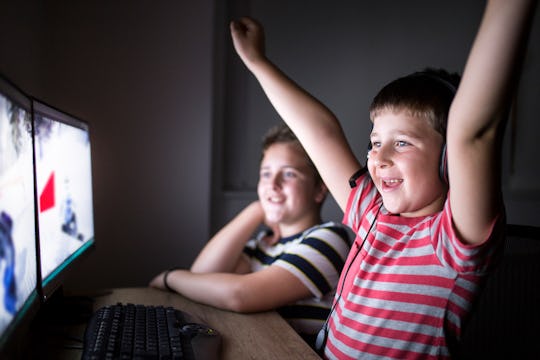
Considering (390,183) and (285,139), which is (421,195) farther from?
(285,139)

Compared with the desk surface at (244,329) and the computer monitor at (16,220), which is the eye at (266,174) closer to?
the desk surface at (244,329)

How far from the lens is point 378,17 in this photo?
148cm

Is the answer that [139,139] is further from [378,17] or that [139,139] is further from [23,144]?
[23,144]

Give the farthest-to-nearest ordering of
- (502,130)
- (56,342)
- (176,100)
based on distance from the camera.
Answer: (176,100) < (56,342) < (502,130)

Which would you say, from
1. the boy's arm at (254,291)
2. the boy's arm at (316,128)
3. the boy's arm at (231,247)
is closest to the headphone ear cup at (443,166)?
the boy's arm at (316,128)

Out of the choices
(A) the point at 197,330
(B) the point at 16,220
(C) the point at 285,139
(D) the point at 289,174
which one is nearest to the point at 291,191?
(D) the point at 289,174

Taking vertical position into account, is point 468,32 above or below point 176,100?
above

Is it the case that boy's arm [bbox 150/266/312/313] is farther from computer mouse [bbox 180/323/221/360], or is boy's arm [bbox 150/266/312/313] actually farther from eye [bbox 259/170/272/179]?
eye [bbox 259/170/272/179]

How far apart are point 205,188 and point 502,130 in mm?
1379

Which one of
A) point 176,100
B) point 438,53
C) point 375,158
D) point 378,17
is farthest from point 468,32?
point 176,100

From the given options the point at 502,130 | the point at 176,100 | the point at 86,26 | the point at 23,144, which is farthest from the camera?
the point at 176,100

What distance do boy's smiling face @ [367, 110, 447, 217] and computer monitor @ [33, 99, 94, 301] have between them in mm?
543

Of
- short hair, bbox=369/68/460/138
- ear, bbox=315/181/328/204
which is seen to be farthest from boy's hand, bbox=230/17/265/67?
ear, bbox=315/181/328/204

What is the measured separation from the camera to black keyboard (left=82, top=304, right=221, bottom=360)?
710mm
